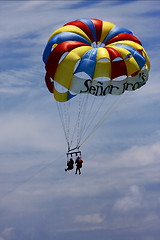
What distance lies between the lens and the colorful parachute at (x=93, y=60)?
47469 millimetres

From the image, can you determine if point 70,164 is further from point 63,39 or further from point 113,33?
point 113,33

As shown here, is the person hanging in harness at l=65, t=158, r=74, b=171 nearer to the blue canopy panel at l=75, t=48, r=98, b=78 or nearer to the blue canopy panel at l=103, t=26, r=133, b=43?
the blue canopy panel at l=75, t=48, r=98, b=78

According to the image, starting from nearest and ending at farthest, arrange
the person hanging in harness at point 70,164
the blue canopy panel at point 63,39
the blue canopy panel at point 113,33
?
the person hanging in harness at point 70,164
the blue canopy panel at point 63,39
the blue canopy panel at point 113,33


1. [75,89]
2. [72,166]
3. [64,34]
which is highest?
[64,34]

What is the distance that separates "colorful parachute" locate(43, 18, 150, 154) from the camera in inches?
1869

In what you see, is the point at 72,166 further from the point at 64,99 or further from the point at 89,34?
the point at 89,34

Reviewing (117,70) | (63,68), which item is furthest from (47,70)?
(117,70)

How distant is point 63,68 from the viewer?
47.8 metres

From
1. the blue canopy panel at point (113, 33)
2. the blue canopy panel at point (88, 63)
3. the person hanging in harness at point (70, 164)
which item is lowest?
the person hanging in harness at point (70, 164)

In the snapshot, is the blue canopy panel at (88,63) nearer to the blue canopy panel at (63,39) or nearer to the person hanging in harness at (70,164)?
the blue canopy panel at (63,39)

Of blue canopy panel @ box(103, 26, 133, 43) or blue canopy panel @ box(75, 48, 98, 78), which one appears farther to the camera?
blue canopy panel @ box(103, 26, 133, 43)

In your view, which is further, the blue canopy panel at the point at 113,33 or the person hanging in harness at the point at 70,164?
the blue canopy panel at the point at 113,33

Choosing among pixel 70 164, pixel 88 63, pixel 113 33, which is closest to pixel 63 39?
pixel 88 63

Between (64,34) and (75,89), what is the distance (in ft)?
13.0
